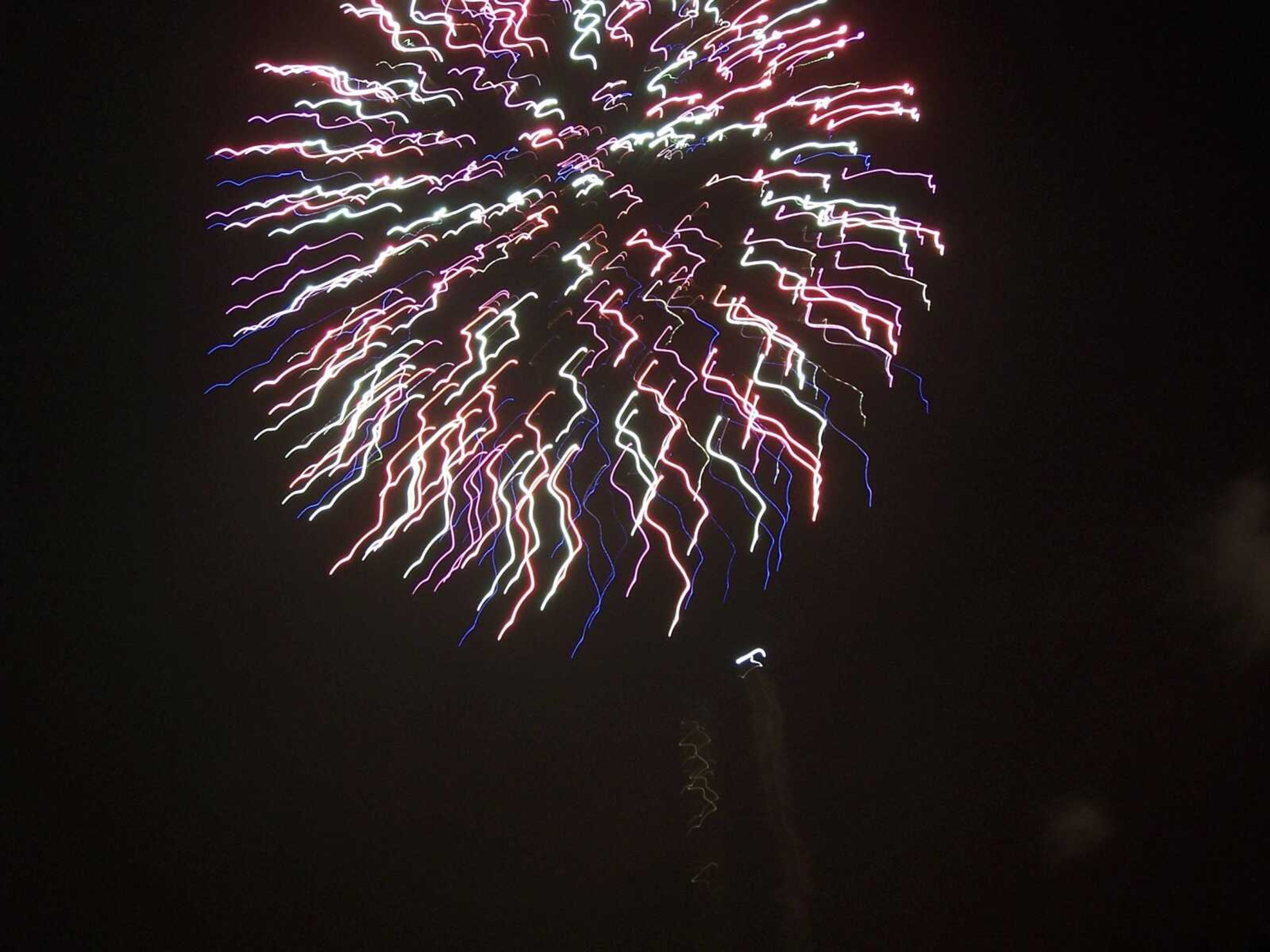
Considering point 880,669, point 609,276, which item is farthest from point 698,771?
point 609,276

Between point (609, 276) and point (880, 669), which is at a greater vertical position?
point (609, 276)

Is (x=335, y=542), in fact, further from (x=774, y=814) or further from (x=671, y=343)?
(x=774, y=814)

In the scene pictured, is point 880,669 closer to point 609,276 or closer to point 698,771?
point 698,771

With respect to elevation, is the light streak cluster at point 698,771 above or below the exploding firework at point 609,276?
below

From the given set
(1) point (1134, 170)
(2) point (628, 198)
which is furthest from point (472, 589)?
(1) point (1134, 170)
